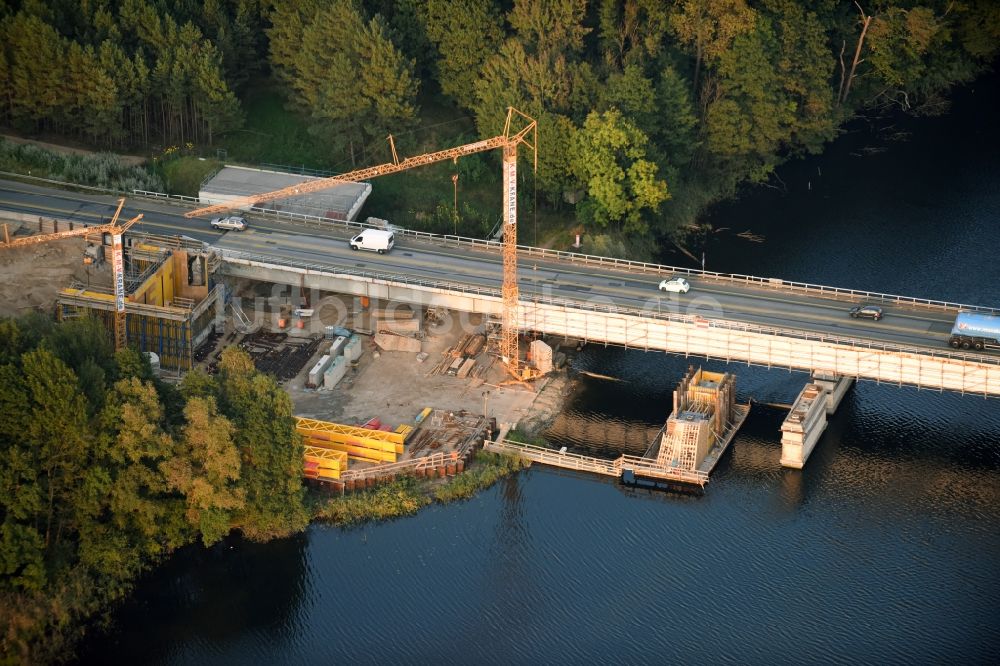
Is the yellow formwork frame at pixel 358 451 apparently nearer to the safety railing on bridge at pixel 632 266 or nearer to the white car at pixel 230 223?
the safety railing on bridge at pixel 632 266

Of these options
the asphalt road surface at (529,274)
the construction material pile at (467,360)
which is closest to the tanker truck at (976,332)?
the asphalt road surface at (529,274)

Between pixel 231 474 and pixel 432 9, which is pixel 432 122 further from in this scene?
pixel 231 474

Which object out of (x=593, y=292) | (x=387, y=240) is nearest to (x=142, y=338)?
(x=387, y=240)

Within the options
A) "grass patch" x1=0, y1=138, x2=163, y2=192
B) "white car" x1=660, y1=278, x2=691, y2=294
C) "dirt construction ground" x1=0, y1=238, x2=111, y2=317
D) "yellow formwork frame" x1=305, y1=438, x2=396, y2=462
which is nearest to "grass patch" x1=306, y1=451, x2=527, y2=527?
"yellow formwork frame" x1=305, y1=438, x2=396, y2=462

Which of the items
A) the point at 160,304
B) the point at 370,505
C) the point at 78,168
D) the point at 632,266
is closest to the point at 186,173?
→ the point at 78,168

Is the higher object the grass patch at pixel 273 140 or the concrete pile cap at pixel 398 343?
the grass patch at pixel 273 140

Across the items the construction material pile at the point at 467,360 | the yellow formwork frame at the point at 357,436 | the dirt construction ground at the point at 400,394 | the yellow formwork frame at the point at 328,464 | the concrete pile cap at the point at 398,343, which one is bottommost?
the yellow formwork frame at the point at 328,464

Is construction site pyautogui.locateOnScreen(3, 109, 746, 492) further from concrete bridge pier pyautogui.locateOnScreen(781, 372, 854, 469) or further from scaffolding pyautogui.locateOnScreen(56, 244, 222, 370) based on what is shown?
concrete bridge pier pyautogui.locateOnScreen(781, 372, 854, 469)
